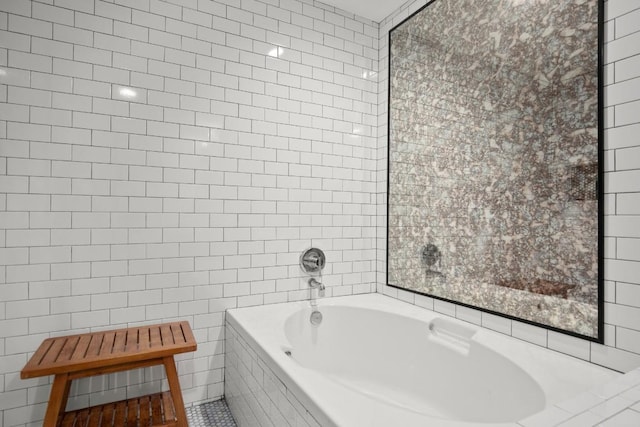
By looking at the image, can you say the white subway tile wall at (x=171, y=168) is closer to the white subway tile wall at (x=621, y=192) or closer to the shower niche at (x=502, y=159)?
the shower niche at (x=502, y=159)

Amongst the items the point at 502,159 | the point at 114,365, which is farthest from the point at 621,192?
the point at 114,365

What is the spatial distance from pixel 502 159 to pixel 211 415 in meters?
2.06

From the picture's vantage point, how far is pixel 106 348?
156 cm

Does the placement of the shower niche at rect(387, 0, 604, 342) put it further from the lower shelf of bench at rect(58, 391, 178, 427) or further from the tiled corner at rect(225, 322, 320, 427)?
the lower shelf of bench at rect(58, 391, 178, 427)

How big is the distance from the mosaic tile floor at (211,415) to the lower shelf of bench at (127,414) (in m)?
0.24

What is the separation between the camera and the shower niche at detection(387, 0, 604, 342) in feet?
4.73

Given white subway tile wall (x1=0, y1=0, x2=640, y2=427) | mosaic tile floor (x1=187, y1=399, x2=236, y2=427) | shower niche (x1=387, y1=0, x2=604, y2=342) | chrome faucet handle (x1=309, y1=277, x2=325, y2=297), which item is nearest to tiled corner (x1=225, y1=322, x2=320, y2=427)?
mosaic tile floor (x1=187, y1=399, x2=236, y2=427)

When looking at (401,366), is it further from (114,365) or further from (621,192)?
(114,365)

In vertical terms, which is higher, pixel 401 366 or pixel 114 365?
pixel 114 365

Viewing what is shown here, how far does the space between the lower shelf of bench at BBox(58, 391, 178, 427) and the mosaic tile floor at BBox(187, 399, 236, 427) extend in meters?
0.24

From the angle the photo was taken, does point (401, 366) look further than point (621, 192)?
Yes

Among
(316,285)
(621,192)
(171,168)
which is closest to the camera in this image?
(621,192)

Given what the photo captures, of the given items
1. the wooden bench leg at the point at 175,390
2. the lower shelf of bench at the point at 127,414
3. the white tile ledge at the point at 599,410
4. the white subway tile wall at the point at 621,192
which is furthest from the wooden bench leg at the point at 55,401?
the white subway tile wall at the point at 621,192

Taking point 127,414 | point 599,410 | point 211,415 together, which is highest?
point 599,410
